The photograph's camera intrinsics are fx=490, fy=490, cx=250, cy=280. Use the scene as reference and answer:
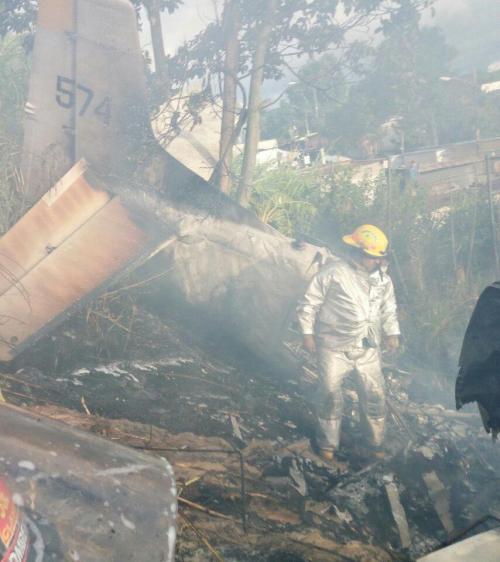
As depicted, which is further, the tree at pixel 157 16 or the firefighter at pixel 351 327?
the tree at pixel 157 16

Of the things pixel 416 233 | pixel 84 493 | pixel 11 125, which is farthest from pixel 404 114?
pixel 84 493

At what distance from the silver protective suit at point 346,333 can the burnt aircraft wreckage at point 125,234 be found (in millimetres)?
588

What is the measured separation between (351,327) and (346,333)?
0.24 ft

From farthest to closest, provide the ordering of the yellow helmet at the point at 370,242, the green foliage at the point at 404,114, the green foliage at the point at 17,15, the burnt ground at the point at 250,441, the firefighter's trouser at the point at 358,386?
the green foliage at the point at 404,114
the green foliage at the point at 17,15
the yellow helmet at the point at 370,242
the firefighter's trouser at the point at 358,386
the burnt ground at the point at 250,441

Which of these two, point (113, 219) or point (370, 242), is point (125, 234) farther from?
point (370, 242)

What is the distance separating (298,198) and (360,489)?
5207 mm

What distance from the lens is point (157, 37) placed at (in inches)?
280

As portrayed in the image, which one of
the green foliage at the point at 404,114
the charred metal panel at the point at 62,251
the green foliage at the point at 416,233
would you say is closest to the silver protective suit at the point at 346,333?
the charred metal panel at the point at 62,251

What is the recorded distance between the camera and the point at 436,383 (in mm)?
6125

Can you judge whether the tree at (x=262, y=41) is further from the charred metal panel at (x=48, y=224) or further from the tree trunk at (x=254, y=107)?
the charred metal panel at (x=48, y=224)

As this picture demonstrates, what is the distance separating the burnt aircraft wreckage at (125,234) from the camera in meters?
4.18

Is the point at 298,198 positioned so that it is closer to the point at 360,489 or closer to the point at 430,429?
the point at 430,429

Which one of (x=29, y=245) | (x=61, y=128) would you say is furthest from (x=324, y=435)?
(x=61, y=128)

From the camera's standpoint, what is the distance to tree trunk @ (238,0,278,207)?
6.74 m
